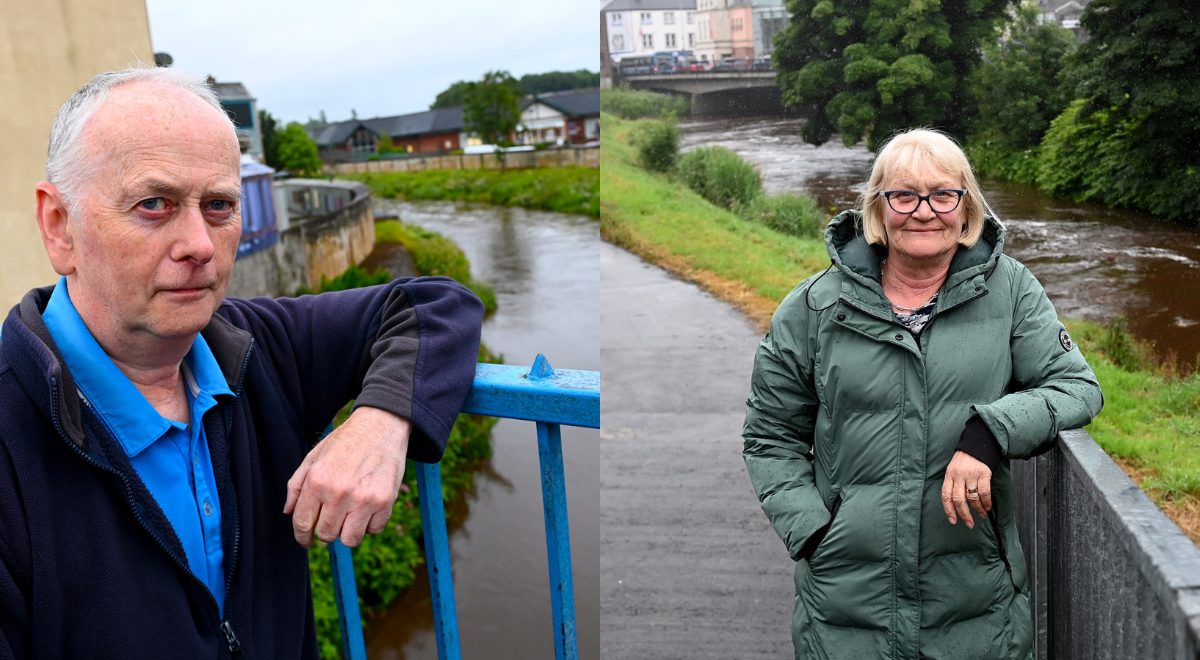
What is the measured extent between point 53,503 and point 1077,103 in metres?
5.49

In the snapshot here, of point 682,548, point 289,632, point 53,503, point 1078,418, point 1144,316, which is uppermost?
point 53,503

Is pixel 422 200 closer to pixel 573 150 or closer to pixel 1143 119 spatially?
pixel 573 150

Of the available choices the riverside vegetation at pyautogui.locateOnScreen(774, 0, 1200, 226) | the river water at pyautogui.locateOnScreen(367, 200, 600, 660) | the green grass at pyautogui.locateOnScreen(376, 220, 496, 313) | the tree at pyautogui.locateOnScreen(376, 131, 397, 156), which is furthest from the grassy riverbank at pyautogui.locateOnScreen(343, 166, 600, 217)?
the riverside vegetation at pyautogui.locateOnScreen(774, 0, 1200, 226)

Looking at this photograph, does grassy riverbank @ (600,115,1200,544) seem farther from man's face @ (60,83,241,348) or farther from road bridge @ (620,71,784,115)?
man's face @ (60,83,241,348)

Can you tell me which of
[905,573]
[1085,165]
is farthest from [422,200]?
[905,573]

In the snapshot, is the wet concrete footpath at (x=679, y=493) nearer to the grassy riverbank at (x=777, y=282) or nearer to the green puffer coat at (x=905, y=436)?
the grassy riverbank at (x=777, y=282)

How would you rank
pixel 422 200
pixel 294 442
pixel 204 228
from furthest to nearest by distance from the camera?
pixel 422 200 → pixel 294 442 → pixel 204 228

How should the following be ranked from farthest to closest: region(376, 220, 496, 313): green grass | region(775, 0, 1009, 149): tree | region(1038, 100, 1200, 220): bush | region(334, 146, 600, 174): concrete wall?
region(334, 146, 600, 174): concrete wall, region(376, 220, 496, 313): green grass, region(775, 0, 1009, 149): tree, region(1038, 100, 1200, 220): bush

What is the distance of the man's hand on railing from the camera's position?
52.2 inches

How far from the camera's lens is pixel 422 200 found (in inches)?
1896

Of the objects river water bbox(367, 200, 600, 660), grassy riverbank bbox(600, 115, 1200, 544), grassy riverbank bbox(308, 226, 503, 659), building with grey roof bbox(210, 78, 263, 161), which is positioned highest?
building with grey roof bbox(210, 78, 263, 161)

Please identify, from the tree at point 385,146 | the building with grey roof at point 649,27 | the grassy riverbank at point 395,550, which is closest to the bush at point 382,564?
the grassy riverbank at point 395,550

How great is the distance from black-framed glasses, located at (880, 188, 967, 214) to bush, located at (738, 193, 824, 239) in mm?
5047

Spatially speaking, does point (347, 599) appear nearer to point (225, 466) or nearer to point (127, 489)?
point (225, 466)
